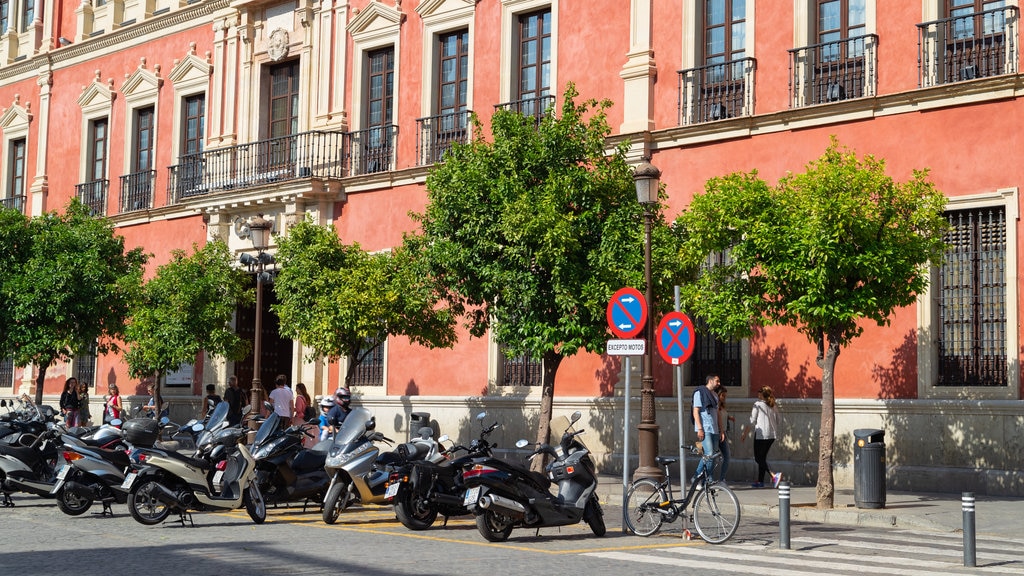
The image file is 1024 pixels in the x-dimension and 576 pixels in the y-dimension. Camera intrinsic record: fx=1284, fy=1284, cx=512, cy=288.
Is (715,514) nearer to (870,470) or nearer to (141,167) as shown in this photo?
(870,470)

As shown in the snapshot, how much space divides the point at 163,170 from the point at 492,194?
582 inches

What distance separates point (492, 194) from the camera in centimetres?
1752

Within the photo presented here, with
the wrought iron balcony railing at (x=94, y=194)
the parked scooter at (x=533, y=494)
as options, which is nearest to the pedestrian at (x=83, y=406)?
the wrought iron balcony railing at (x=94, y=194)

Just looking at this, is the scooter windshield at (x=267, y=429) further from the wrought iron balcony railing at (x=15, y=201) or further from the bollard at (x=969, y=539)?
the wrought iron balcony railing at (x=15, y=201)

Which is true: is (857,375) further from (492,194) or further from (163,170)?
(163,170)

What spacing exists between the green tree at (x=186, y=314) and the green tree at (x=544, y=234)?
8019mm

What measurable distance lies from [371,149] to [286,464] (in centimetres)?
1212

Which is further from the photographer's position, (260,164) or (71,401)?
(260,164)

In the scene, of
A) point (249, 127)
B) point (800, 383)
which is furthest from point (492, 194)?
point (249, 127)

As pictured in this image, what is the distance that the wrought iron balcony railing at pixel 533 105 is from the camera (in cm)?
2228

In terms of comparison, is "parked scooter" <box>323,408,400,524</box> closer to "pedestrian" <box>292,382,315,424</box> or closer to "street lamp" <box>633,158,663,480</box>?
"street lamp" <box>633,158,663,480</box>

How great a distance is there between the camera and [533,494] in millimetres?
12008

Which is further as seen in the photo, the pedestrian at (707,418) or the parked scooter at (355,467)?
the pedestrian at (707,418)

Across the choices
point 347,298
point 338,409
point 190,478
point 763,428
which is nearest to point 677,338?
point 763,428
